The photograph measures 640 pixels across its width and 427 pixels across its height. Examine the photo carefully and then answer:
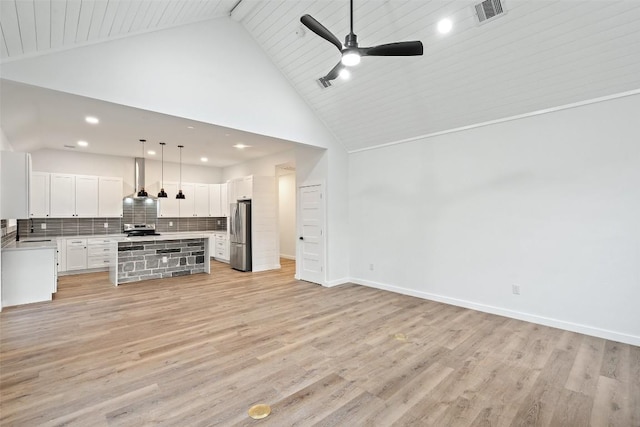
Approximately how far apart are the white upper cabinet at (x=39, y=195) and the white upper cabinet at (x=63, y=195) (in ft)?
0.33

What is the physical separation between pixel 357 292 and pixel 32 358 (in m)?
4.41

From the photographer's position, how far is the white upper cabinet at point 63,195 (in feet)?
22.5

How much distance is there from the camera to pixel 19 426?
2.02 metres

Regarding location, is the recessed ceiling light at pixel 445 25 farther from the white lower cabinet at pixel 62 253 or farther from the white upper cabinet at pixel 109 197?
the white lower cabinet at pixel 62 253

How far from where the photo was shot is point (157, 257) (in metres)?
6.68

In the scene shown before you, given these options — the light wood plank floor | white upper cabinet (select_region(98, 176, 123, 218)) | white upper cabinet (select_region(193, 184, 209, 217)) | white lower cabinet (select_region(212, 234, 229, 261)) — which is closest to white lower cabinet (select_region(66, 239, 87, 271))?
white upper cabinet (select_region(98, 176, 123, 218))

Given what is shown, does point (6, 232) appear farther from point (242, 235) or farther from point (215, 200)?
point (215, 200)

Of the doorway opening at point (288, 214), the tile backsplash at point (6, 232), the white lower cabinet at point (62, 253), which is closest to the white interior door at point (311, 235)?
the doorway opening at point (288, 214)

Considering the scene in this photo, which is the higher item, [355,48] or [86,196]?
[355,48]

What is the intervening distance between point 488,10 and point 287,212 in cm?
770

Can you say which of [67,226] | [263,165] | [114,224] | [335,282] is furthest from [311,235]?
[67,226]

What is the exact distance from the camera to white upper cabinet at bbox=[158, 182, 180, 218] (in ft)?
28.1

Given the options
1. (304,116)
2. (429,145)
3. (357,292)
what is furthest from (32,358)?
(429,145)

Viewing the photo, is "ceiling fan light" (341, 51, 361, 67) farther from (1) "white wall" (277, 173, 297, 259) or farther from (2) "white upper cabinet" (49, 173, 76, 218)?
(2) "white upper cabinet" (49, 173, 76, 218)
